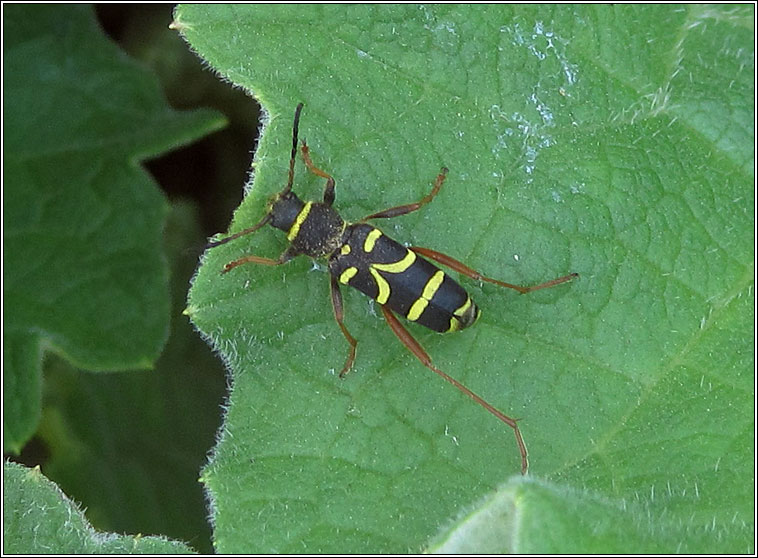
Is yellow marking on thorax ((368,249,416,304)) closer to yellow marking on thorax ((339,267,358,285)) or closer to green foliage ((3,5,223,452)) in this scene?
yellow marking on thorax ((339,267,358,285))

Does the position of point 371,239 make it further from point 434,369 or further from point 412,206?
point 434,369

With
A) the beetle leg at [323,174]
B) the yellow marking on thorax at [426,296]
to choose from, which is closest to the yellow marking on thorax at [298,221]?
the beetle leg at [323,174]

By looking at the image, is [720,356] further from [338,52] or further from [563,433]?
[338,52]

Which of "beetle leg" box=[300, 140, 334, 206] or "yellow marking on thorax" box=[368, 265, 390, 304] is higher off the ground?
"beetle leg" box=[300, 140, 334, 206]

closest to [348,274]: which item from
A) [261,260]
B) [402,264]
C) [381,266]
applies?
[381,266]

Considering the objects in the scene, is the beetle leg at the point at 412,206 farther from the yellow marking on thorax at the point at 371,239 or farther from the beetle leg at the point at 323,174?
the beetle leg at the point at 323,174

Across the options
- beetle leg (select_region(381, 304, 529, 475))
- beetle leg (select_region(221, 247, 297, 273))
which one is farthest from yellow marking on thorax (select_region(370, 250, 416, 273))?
beetle leg (select_region(221, 247, 297, 273))
